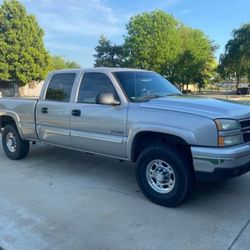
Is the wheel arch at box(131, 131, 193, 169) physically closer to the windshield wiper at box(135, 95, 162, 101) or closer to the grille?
the windshield wiper at box(135, 95, 162, 101)

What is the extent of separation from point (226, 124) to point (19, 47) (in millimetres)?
40656

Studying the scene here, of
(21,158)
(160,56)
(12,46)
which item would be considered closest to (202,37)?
(160,56)

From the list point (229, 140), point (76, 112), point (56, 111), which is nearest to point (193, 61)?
point (56, 111)

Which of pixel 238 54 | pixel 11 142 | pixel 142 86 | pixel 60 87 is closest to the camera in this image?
pixel 142 86

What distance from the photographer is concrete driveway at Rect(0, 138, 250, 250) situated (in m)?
3.56

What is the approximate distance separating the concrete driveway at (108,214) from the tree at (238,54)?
43534 mm

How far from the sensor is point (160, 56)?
49.8 m

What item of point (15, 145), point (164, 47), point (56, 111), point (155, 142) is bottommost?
point (15, 145)

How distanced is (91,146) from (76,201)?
3.20ft

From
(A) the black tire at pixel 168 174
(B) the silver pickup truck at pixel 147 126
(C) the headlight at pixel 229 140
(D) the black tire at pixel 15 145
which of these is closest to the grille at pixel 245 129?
(B) the silver pickup truck at pixel 147 126

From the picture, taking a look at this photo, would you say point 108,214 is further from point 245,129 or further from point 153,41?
point 153,41

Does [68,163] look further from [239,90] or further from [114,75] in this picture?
[239,90]

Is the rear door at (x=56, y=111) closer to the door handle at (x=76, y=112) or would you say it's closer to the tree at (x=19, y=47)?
the door handle at (x=76, y=112)

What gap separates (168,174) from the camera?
4473 millimetres
